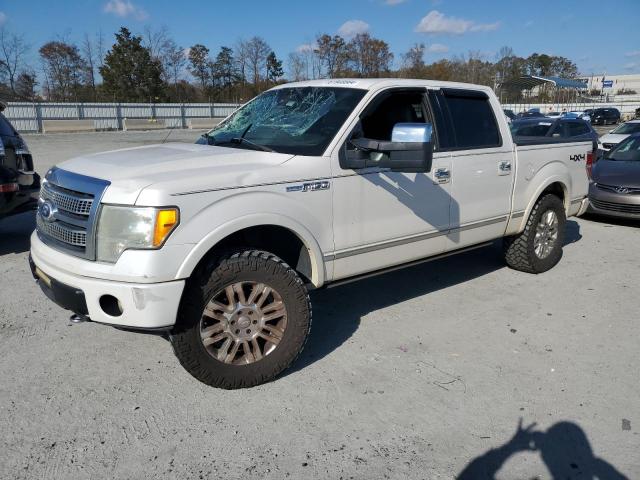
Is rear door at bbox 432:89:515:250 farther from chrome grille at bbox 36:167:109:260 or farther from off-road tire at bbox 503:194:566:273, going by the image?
chrome grille at bbox 36:167:109:260

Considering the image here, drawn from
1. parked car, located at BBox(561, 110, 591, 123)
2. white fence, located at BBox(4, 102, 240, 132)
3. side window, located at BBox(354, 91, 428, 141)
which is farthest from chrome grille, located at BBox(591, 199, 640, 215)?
white fence, located at BBox(4, 102, 240, 132)

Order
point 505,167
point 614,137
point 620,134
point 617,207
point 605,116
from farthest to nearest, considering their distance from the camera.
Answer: point 605,116 < point 620,134 < point 614,137 < point 617,207 < point 505,167

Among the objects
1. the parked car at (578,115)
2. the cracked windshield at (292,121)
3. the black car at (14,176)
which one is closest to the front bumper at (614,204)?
the cracked windshield at (292,121)

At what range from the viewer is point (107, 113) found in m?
36.4

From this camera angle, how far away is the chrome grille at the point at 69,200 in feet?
10.1

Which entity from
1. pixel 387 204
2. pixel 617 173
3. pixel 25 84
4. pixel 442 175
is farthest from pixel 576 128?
pixel 25 84

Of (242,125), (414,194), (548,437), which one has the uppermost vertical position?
(242,125)

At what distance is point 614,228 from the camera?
8422mm

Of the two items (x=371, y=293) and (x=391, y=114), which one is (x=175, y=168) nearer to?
(x=391, y=114)

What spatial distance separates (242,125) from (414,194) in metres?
1.52

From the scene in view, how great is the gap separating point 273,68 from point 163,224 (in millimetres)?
54490

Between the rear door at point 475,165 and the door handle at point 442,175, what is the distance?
0.07 metres

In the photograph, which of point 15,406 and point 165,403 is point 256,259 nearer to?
point 165,403

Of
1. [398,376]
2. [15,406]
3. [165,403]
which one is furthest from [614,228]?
[15,406]
